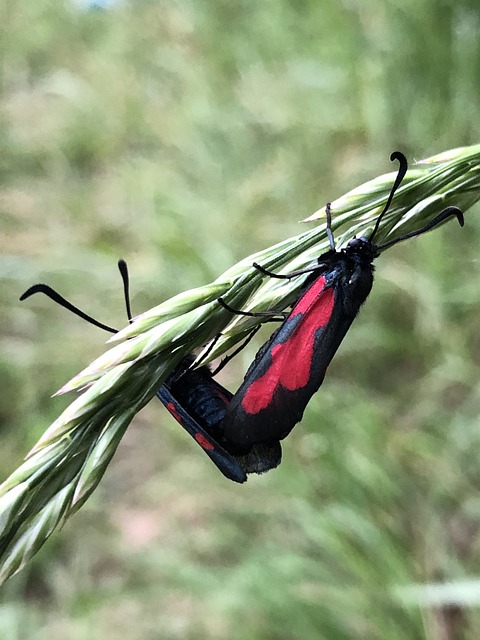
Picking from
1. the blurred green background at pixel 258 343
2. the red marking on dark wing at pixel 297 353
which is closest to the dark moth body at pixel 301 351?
the red marking on dark wing at pixel 297 353

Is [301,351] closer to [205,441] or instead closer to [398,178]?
[205,441]

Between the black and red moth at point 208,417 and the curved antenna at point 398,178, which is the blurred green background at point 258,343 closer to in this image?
the black and red moth at point 208,417

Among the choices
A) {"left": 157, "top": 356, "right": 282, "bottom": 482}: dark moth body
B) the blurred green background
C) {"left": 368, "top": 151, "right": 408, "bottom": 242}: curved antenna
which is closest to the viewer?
{"left": 368, "top": 151, "right": 408, "bottom": 242}: curved antenna

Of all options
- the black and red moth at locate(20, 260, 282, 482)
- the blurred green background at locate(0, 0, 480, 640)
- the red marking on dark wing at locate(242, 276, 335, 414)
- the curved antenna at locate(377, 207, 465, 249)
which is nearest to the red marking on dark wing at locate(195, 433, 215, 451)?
the black and red moth at locate(20, 260, 282, 482)

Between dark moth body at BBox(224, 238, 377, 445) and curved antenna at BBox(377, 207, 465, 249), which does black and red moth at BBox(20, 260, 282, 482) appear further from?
curved antenna at BBox(377, 207, 465, 249)

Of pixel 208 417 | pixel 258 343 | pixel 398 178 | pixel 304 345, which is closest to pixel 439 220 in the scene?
pixel 398 178

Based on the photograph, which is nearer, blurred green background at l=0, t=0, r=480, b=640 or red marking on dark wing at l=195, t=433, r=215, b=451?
red marking on dark wing at l=195, t=433, r=215, b=451

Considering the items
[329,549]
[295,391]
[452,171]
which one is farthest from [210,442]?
[329,549]
